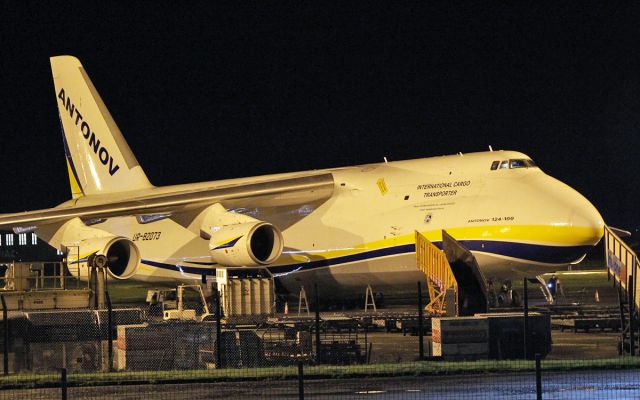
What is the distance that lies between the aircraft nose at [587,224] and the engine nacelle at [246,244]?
22.1 ft

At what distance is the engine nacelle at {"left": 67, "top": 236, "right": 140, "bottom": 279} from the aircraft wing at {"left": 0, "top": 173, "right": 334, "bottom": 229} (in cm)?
106

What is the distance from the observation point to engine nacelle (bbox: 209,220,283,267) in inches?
1019

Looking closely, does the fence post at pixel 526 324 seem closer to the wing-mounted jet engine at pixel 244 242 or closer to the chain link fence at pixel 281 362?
the chain link fence at pixel 281 362

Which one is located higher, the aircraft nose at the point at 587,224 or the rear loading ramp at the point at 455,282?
the aircraft nose at the point at 587,224

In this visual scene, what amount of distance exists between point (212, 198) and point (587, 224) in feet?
30.2

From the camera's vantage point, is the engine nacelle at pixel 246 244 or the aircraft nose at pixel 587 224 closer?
the aircraft nose at pixel 587 224

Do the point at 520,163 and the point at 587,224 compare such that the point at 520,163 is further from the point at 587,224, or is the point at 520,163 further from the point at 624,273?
the point at 624,273

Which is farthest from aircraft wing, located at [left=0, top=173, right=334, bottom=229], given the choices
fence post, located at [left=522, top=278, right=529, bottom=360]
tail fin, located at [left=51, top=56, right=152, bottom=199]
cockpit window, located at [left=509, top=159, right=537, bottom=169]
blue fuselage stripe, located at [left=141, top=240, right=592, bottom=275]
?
fence post, located at [left=522, top=278, right=529, bottom=360]

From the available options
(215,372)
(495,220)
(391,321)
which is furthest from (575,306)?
(215,372)

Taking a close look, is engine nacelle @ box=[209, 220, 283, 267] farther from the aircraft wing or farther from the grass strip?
the grass strip

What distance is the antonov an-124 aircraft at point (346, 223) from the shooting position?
2414cm

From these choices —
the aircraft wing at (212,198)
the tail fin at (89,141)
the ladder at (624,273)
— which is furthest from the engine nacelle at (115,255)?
the ladder at (624,273)

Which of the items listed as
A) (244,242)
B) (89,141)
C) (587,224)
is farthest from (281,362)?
(89,141)

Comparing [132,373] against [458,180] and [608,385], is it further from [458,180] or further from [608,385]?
[458,180]
